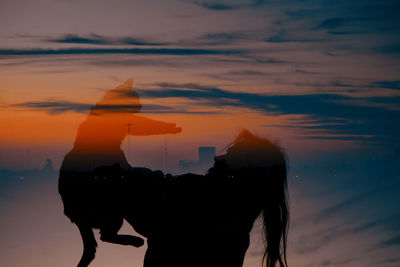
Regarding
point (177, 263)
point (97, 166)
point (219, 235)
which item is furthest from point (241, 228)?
point (97, 166)

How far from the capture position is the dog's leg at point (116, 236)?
2551mm

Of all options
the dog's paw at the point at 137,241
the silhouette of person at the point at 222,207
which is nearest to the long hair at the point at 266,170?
the silhouette of person at the point at 222,207

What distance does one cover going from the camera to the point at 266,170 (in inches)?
111

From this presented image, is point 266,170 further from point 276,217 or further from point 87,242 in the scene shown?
point 87,242

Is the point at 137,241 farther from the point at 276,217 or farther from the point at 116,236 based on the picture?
the point at 276,217

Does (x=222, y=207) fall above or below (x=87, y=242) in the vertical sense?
above

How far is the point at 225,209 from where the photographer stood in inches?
107

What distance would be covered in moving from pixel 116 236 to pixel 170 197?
0.36m

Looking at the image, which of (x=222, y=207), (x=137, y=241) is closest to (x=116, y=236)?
(x=137, y=241)

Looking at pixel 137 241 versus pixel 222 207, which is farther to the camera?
pixel 222 207

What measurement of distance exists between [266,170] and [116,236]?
3.09 ft

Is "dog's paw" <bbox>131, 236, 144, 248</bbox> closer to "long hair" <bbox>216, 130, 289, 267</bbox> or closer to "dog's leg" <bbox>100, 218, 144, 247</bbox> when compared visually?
"dog's leg" <bbox>100, 218, 144, 247</bbox>

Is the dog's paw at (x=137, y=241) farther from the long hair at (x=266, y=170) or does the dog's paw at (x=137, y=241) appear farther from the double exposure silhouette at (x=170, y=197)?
the long hair at (x=266, y=170)

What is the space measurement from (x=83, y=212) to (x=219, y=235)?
775 millimetres
